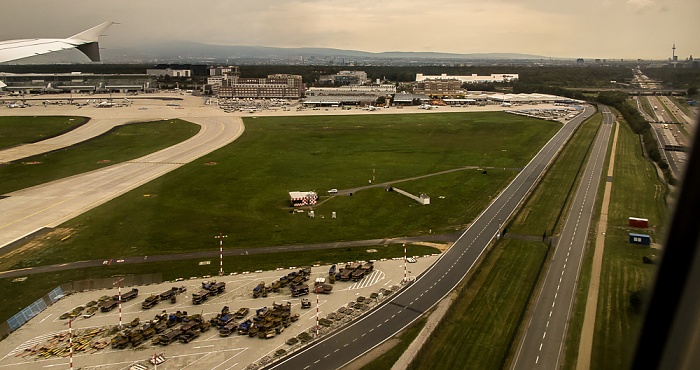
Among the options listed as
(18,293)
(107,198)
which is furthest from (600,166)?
(18,293)

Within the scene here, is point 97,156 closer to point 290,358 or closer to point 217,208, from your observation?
point 217,208

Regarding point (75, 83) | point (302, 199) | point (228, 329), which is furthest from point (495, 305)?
point (75, 83)

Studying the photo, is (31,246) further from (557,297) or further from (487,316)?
(557,297)

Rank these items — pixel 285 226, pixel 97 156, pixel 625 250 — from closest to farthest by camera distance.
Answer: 1. pixel 625 250
2. pixel 285 226
3. pixel 97 156

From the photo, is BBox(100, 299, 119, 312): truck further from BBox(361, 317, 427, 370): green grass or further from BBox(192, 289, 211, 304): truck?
BBox(361, 317, 427, 370): green grass

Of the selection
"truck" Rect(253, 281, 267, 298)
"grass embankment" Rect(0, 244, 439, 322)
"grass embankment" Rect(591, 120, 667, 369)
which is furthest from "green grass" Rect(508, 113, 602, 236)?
"truck" Rect(253, 281, 267, 298)
